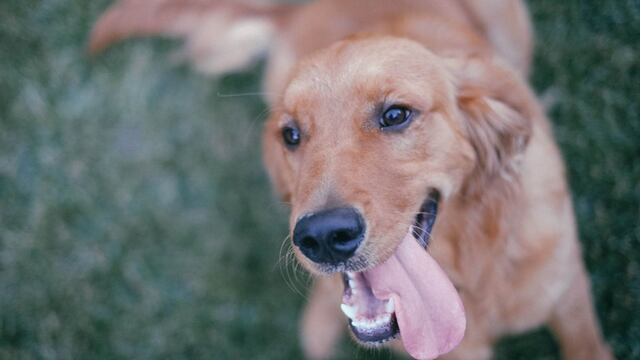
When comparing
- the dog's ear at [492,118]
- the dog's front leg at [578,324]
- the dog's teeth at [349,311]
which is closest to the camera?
the dog's teeth at [349,311]

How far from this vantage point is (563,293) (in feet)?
9.39

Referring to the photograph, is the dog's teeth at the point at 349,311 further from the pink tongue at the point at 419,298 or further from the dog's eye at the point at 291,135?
the dog's eye at the point at 291,135

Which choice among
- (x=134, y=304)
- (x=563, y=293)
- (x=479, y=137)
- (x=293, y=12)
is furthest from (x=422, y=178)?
(x=134, y=304)

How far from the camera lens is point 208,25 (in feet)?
13.4

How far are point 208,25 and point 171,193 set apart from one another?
1.03m

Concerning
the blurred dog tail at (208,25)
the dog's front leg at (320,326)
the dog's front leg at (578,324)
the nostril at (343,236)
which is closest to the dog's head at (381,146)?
the nostril at (343,236)

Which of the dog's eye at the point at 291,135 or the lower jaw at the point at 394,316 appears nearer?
the lower jaw at the point at 394,316

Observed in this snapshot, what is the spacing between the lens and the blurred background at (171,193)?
3.58 metres

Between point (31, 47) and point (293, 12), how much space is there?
73.5 inches

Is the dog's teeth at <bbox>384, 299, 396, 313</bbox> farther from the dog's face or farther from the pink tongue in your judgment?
the dog's face

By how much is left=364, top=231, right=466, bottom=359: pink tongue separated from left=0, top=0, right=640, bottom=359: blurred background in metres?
1.15

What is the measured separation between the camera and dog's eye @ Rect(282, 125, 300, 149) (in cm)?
250

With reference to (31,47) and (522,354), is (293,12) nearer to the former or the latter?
(31,47)

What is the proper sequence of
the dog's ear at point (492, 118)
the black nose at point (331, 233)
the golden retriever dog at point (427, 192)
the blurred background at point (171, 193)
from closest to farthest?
1. the black nose at point (331, 233)
2. the golden retriever dog at point (427, 192)
3. the dog's ear at point (492, 118)
4. the blurred background at point (171, 193)
